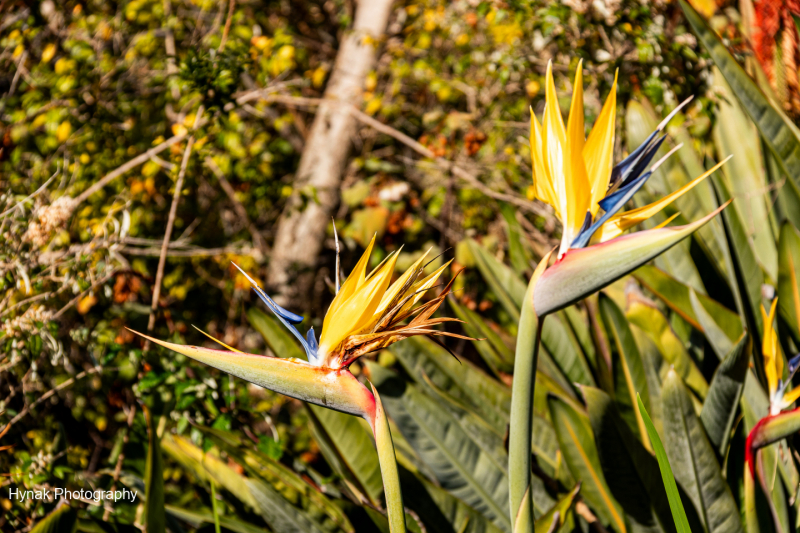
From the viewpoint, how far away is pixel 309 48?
321cm

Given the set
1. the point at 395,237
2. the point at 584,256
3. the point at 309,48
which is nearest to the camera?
the point at 584,256

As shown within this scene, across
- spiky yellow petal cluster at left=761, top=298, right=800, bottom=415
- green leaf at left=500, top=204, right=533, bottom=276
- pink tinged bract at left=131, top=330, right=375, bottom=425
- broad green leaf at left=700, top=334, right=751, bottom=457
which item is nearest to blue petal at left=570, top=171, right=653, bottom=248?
pink tinged bract at left=131, top=330, right=375, bottom=425

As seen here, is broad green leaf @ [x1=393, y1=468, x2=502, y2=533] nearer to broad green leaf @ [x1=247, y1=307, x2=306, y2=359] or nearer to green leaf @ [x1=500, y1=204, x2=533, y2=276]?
broad green leaf @ [x1=247, y1=307, x2=306, y2=359]

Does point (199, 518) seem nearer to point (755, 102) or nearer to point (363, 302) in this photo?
point (363, 302)

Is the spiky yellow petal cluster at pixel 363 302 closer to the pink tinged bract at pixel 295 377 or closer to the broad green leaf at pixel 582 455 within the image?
the pink tinged bract at pixel 295 377

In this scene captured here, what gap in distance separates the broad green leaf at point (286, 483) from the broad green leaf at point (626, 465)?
1.50 ft

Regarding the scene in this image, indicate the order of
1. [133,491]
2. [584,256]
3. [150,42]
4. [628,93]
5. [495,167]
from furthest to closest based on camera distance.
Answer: [495,167] < [150,42] < [628,93] < [133,491] < [584,256]

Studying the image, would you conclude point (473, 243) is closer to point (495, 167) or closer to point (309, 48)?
point (495, 167)

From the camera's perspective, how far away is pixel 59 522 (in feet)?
2.78

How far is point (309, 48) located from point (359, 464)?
8.65ft

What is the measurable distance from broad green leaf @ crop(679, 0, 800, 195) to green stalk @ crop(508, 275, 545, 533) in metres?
0.87

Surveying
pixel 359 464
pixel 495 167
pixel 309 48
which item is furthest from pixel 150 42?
pixel 359 464

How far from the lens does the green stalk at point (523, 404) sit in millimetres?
498

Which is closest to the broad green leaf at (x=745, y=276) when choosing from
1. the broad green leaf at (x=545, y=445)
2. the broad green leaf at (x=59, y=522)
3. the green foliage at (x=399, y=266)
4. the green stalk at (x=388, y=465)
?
the green foliage at (x=399, y=266)
